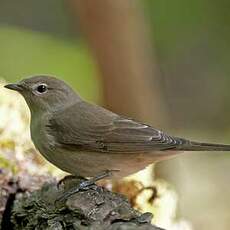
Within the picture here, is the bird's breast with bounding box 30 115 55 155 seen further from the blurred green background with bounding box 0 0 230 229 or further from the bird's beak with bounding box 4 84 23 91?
the blurred green background with bounding box 0 0 230 229

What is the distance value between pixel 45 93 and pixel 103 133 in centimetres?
36

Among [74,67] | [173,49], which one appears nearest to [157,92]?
[74,67]

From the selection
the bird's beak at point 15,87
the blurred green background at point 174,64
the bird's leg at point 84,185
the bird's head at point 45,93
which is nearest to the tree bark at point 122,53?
the blurred green background at point 174,64

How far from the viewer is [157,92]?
205 inches

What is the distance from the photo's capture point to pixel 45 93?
3178mm

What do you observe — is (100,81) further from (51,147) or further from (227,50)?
(227,50)

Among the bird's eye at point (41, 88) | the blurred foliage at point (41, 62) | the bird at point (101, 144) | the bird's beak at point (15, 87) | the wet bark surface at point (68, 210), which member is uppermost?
the blurred foliage at point (41, 62)

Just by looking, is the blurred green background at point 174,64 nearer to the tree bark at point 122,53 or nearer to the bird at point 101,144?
the tree bark at point 122,53

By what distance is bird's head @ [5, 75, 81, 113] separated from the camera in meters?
3.12

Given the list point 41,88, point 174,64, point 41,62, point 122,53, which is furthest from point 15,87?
point 174,64

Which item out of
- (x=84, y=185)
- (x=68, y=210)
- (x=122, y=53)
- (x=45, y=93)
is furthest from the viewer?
(x=122, y=53)

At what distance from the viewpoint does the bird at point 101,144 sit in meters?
2.89

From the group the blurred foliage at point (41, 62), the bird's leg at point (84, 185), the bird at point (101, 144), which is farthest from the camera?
the blurred foliage at point (41, 62)

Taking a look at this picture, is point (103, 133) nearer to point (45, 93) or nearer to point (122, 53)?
point (45, 93)
